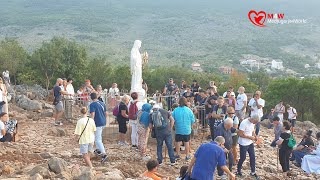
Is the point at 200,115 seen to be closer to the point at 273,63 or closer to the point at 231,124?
the point at 231,124

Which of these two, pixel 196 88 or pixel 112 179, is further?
pixel 196 88

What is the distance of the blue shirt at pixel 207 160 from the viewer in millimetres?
7008

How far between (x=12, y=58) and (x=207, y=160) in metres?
35.8

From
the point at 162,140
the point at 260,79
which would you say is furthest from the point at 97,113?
the point at 260,79

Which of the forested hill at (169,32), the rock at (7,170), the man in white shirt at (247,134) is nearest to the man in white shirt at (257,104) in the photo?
the man in white shirt at (247,134)

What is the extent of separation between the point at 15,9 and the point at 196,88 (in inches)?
7130

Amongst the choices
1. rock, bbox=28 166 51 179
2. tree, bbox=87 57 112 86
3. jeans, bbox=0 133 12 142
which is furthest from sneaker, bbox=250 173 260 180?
tree, bbox=87 57 112 86

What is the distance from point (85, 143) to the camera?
9195 mm

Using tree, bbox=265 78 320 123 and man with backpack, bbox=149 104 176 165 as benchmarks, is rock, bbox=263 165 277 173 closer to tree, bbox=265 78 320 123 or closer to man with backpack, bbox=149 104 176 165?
man with backpack, bbox=149 104 176 165

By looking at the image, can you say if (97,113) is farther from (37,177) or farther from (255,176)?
(255,176)

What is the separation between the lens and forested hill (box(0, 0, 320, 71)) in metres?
122

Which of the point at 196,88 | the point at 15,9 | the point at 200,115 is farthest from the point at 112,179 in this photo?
the point at 15,9

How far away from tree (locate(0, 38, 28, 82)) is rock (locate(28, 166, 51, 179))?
33246mm

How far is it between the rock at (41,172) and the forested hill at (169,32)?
87.1m
